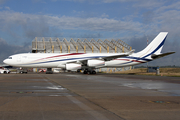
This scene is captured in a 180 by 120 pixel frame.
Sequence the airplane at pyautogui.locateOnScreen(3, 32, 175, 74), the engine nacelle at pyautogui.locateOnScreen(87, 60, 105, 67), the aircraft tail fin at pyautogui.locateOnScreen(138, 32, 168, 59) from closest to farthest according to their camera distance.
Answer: the engine nacelle at pyautogui.locateOnScreen(87, 60, 105, 67)
the airplane at pyautogui.locateOnScreen(3, 32, 175, 74)
the aircraft tail fin at pyautogui.locateOnScreen(138, 32, 168, 59)

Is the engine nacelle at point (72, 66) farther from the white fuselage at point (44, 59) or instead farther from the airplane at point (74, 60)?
the white fuselage at point (44, 59)

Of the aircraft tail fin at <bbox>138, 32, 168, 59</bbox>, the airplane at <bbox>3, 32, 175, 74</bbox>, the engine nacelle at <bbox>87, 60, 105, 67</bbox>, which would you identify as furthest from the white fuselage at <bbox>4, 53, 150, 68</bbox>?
the aircraft tail fin at <bbox>138, 32, 168, 59</bbox>

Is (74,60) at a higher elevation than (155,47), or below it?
below

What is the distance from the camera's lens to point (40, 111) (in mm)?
5691

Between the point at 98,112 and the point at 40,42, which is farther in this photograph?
the point at 40,42

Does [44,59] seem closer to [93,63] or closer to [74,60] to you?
[74,60]

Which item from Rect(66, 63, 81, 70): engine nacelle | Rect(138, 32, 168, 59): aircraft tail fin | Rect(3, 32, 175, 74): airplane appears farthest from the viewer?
Rect(138, 32, 168, 59): aircraft tail fin

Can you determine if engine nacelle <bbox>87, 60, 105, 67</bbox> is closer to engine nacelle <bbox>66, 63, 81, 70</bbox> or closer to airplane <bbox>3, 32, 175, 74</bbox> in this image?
airplane <bbox>3, 32, 175, 74</bbox>

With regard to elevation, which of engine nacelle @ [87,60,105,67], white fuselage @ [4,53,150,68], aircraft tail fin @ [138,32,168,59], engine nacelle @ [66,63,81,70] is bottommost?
engine nacelle @ [66,63,81,70]

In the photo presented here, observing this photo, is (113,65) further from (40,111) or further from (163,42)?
(40,111)

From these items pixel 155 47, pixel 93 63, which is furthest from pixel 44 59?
pixel 155 47

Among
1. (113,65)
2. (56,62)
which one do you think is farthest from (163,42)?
(56,62)

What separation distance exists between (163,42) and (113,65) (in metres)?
12.4

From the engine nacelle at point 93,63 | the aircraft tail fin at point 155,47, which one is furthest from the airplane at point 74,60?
the aircraft tail fin at point 155,47
